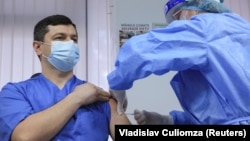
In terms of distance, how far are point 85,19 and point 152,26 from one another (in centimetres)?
55

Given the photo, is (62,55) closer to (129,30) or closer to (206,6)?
(206,6)

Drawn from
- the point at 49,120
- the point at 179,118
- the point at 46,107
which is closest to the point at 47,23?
the point at 46,107

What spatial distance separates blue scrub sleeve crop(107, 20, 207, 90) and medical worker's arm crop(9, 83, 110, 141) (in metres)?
0.40

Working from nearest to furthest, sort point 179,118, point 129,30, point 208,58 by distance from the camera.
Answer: point 208,58
point 179,118
point 129,30

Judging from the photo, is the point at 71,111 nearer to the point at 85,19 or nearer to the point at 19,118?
the point at 19,118

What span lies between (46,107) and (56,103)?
0.06m

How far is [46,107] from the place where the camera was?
1426 millimetres

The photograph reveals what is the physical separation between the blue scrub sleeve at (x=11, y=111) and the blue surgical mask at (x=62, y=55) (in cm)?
29

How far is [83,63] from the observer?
8.14 ft

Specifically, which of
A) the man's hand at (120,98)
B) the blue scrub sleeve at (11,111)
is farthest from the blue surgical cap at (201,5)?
the blue scrub sleeve at (11,111)

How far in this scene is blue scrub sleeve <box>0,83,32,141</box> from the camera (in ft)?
4.36

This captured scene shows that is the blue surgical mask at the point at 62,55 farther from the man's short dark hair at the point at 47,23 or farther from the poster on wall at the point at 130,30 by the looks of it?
the poster on wall at the point at 130,30

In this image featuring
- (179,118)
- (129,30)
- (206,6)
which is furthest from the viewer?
(129,30)

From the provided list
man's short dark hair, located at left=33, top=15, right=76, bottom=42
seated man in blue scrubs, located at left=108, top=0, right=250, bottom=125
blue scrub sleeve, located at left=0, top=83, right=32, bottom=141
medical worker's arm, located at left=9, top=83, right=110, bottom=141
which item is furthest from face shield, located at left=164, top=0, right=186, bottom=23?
blue scrub sleeve, located at left=0, top=83, right=32, bottom=141
